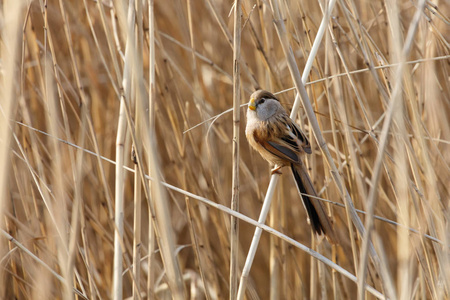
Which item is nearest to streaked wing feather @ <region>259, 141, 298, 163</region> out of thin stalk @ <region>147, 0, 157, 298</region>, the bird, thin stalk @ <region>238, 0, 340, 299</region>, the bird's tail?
the bird

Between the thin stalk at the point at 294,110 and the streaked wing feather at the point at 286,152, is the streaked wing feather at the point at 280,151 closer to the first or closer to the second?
the streaked wing feather at the point at 286,152

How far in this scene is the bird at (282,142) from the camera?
6.66ft

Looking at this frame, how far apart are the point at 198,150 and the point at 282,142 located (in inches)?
17.5

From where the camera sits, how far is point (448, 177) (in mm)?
2107

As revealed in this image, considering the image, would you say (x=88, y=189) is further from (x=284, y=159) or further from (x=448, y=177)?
(x=448, y=177)

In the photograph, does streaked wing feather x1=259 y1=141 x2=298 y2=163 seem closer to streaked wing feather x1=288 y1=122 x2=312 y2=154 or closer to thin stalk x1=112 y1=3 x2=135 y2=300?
streaked wing feather x1=288 y1=122 x2=312 y2=154

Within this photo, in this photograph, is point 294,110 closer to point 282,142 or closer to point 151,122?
point 282,142

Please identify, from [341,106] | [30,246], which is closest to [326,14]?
[341,106]

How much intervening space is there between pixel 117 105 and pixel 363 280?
7.53ft

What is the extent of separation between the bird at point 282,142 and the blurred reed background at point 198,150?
99 millimetres

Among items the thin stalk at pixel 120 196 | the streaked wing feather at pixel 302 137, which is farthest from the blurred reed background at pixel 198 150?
the streaked wing feather at pixel 302 137

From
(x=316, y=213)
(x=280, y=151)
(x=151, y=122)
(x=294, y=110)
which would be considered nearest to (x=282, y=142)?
(x=280, y=151)

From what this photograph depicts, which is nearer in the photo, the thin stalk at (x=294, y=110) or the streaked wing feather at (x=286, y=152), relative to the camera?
the thin stalk at (x=294, y=110)

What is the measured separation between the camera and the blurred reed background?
1479 mm
